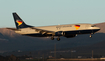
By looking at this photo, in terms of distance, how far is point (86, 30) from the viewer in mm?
82938

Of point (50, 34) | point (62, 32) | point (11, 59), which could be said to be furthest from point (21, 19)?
point (11, 59)

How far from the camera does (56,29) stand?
8888 centimetres

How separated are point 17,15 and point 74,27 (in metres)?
32.7

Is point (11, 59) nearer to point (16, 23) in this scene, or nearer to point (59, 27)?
point (16, 23)

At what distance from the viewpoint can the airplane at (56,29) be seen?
83.2m

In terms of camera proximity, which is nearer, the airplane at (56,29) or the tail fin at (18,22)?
the airplane at (56,29)

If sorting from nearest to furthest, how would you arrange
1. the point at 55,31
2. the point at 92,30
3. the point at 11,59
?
the point at 92,30 → the point at 55,31 → the point at 11,59

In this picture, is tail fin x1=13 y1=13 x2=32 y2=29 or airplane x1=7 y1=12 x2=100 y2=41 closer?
airplane x1=7 y1=12 x2=100 y2=41

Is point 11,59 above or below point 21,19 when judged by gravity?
below

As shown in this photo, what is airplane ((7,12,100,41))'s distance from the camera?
83.2 m

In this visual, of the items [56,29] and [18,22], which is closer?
[56,29]

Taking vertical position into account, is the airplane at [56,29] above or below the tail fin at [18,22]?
below

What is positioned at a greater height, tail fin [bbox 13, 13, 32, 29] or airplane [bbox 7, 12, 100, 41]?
tail fin [bbox 13, 13, 32, 29]

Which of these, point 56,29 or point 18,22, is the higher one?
point 18,22
